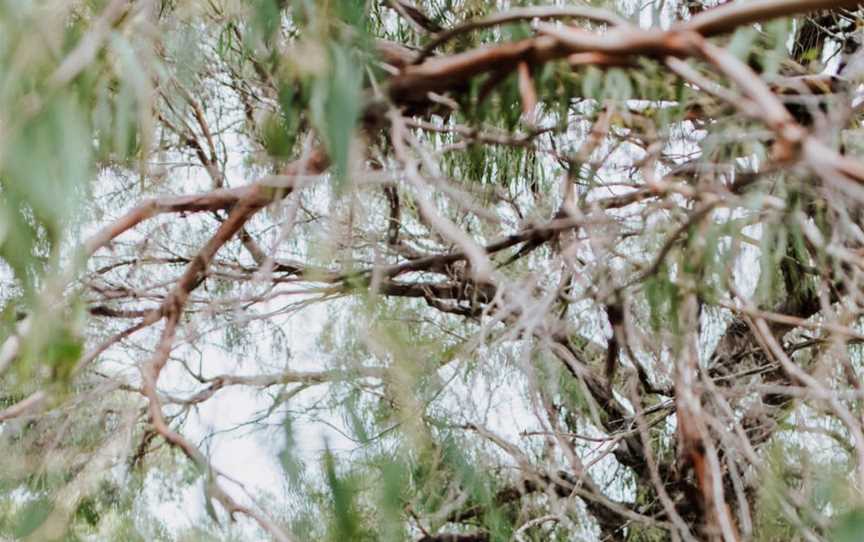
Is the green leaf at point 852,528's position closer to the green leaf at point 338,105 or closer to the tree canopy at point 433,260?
the tree canopy at point 433,260

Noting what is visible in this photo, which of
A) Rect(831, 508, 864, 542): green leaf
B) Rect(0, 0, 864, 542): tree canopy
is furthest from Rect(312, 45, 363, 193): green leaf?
Rect(831, 508, 864, 542): green leaf

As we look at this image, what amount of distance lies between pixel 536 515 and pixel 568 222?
1.01 m

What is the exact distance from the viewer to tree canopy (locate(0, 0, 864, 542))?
67 centimetres

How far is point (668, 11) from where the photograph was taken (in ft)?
4.91

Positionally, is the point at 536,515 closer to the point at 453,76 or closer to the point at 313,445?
the point at 313,445

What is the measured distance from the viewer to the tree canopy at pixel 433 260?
2.19 feet

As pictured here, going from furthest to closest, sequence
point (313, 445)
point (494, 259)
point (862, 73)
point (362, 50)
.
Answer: point (494, 259), point (862, 73), point (313, 445), point (362, 50)

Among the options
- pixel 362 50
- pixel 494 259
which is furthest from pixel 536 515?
pixel 362 50

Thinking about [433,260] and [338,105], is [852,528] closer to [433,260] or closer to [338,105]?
[338,105]

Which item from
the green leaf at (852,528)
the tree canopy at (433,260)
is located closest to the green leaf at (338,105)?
the tree canopy at (433,260)

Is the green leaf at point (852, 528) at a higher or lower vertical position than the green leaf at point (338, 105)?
lower

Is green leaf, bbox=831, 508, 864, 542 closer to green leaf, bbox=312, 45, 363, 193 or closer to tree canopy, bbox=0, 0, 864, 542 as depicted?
tree canopy, bbox=0, 0, 864, 542

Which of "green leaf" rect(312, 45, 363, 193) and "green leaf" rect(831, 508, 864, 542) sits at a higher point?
"green leaf" rect(312, 45, 363, 193)

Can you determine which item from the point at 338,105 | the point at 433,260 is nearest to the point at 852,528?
the point at 338,105
